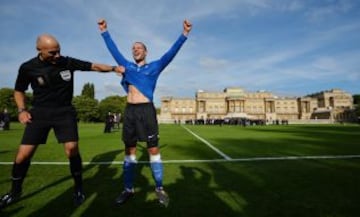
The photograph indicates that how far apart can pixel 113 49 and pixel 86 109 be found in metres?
106

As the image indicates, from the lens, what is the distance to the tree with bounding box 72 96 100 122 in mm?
106281

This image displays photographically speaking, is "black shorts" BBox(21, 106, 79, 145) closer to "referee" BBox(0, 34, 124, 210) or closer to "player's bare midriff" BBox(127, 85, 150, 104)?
"referee" BBox(0, 34, 124, 210)

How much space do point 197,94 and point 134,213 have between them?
488 ft

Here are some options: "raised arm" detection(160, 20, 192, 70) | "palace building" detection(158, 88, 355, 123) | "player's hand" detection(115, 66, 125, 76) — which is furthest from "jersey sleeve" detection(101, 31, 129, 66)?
"palace building" detection(158, 88, 355, 123)

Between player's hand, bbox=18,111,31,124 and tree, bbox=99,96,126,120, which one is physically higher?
tree, bbox=99,96,126,120

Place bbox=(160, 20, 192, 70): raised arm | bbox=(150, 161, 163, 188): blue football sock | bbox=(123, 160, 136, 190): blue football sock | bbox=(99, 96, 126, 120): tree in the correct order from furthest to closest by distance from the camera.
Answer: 1. bbox=(99, 96, 126, 120): tree
2. bbox=(160, 20, 192, 70): raised arm
3. bbox=(123, 160, 136, 190): blue football sock
4. bbox=(150, 161, 163, 188): blue football sock

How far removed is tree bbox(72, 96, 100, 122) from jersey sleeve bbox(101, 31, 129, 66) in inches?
4092

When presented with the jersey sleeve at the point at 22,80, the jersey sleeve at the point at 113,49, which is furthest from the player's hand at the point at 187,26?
the jersey sleeve at the point at 22,80

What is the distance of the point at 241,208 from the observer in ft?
13.2

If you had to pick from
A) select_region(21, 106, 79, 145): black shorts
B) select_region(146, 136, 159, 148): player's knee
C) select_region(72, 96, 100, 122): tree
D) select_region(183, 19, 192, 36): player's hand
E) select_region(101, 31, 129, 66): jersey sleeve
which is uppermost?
select_region(72, 96, 100, 122): tree

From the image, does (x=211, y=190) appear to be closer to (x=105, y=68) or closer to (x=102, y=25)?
(x=105, y=68)

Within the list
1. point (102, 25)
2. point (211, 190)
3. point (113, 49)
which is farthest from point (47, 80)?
point (211, 190)

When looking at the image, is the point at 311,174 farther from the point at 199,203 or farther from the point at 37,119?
the point at 37,119

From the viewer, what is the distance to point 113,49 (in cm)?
523
